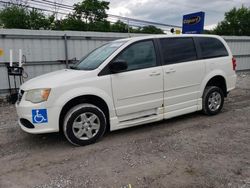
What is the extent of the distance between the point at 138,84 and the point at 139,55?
1.91 feet

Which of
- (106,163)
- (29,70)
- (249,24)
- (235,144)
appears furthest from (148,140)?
(249,24)

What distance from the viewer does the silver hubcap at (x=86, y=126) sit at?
3.96 meters

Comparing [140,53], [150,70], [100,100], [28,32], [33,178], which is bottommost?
[33,178]

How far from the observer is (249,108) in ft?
20.3

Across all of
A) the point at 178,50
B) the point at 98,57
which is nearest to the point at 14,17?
the point at 98,57

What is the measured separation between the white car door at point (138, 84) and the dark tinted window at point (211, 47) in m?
1.34

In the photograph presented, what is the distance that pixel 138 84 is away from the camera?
4348 millimetres

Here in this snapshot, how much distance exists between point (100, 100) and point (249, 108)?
4209 mm

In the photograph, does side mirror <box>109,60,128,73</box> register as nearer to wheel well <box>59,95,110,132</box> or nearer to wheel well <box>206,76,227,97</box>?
wheel well <box>59,95,110,132</box>

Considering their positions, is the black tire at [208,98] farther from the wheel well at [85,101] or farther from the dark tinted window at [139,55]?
the wheel well at [85,101]

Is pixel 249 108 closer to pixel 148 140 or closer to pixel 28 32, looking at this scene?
pixel 148 140

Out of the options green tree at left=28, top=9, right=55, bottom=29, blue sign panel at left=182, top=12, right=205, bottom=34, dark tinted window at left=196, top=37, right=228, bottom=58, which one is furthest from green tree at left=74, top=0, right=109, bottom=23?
dark tinted window at left=196, top=37, right=228, bottom=58

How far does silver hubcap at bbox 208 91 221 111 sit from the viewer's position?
5.46 meters

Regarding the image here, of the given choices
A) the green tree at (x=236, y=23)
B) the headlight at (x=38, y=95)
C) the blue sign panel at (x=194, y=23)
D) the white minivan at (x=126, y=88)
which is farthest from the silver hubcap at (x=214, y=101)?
the green tree at (x=236, y=23)
